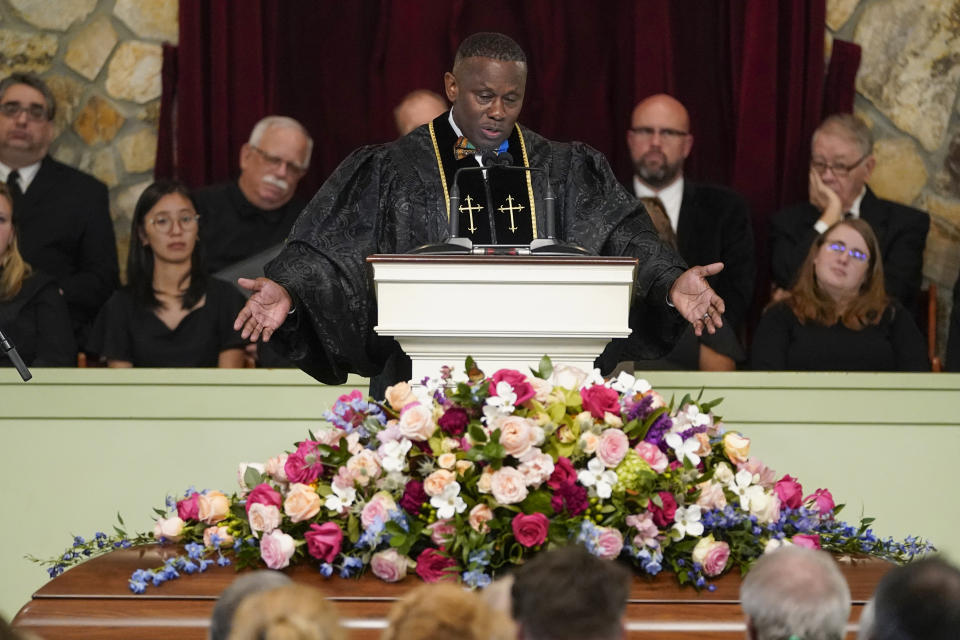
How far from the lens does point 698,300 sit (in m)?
3.41

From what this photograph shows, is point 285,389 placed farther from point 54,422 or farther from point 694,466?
point 694,466

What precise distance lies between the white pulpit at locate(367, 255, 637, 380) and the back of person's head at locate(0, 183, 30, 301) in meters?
3.08

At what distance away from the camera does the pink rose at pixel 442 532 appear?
2.88 m

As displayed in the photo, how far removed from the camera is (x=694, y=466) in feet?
10.0

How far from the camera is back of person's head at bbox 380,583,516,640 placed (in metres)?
1.89

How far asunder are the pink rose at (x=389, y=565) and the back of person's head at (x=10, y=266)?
3.34m

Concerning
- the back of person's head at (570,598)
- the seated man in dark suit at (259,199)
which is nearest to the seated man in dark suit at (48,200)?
the seated man in dark suit at (259,199)

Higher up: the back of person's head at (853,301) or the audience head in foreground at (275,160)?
the audience head in foreground at (275,160)

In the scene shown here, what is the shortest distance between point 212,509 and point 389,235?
1.08 meters

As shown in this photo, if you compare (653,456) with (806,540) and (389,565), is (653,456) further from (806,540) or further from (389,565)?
(389,565)

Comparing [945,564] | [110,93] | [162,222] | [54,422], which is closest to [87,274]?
[162,222]

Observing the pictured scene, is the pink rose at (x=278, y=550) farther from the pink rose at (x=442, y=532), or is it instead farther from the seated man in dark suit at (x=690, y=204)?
the seated man in dark suit at (x=690, y=204)

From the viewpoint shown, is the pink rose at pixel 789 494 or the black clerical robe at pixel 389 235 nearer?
the pink rose at pixel 789 494

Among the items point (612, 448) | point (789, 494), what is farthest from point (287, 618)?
point (789, 494)
